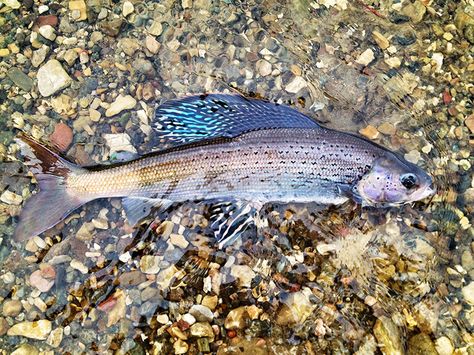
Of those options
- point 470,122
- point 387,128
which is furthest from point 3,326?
point 470,122

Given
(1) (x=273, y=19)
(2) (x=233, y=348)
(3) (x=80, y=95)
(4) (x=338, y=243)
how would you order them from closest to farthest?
(2) (x=233, y=348)
(4) (x=338, y=243)
(3) (x=80, y=95)
(1) (x=273, y=19)

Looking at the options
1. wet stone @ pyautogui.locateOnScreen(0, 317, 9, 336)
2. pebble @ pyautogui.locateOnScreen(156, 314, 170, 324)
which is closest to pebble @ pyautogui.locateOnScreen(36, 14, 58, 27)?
wet stone @ pyautogui.locateOnScreen(0, 317, 9, 336)

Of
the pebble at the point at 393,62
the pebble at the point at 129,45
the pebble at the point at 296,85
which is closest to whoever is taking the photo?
the pebble at the point at 296,85

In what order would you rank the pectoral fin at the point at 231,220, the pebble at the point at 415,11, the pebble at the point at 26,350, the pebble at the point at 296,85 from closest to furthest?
1. the pebble at the point at 26,350
2. the pectoral fin at the point at 231,220
3. the pebble at the point at 296,85
4. the pebble at the point at 415,11

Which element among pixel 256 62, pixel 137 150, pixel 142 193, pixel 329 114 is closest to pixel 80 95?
pixel 137 150

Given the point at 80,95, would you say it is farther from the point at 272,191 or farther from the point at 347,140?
the point at 347,140

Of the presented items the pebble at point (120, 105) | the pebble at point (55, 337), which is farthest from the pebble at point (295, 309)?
the pebble at point (120, 105)

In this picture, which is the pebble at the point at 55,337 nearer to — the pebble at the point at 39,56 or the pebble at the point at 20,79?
the pebble at the point at 20,79
